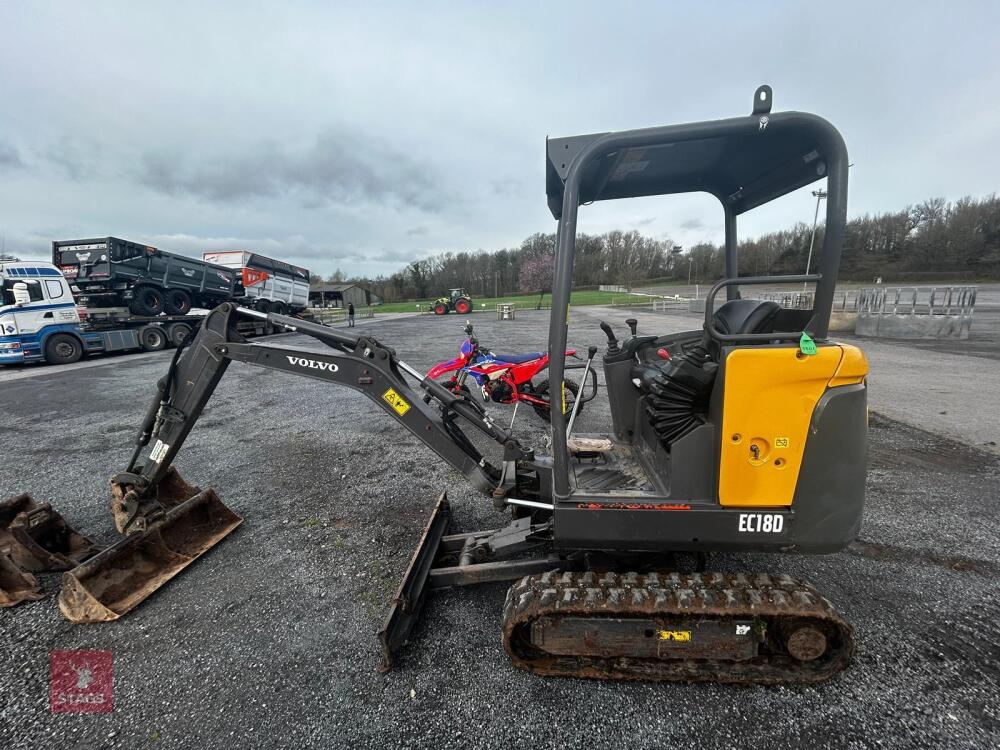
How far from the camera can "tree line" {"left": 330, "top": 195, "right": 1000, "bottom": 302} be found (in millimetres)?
3053

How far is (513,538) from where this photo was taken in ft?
9.45

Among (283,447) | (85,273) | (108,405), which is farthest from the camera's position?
(85,273)

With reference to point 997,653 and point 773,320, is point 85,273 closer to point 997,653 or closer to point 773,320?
point 773,320

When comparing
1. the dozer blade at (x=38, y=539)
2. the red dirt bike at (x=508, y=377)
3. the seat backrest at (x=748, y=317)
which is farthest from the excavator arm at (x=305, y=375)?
the red dirt bike at (x=508, y=377)

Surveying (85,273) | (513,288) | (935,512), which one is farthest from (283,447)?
(513,288)

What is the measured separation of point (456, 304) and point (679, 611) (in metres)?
38.0

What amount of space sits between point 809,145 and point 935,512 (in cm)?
362

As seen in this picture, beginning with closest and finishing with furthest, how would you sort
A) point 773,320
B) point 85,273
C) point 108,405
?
point 773,320 < point 108,405 < point 85,273

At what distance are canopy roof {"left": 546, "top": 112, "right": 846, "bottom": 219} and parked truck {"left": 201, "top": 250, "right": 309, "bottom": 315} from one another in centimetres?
2166

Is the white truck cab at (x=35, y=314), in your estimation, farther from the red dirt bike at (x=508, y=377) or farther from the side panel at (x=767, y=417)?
the side panel at (x=767, y=417)

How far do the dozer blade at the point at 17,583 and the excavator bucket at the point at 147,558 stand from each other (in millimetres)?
364

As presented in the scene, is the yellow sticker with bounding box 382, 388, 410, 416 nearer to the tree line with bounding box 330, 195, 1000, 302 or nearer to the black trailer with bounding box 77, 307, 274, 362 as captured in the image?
the tree line with bounding box 330, 195, 1000, 302

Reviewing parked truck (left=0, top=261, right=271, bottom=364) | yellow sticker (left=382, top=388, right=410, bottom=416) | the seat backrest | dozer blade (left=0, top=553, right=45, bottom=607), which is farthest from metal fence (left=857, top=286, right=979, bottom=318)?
parked truck (left=0, top=261, right=271, bottom=364)

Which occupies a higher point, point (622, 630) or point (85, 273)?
point (85, 273)
